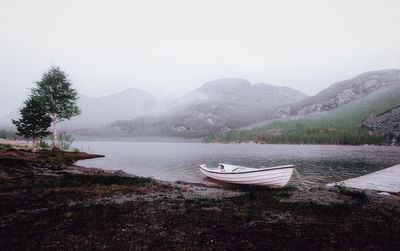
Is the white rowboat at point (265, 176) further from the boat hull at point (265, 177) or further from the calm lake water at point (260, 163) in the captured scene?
the calm lake water at point (260, 163)

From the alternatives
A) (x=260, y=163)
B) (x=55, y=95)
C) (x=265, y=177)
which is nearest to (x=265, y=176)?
(x=265, y=177)

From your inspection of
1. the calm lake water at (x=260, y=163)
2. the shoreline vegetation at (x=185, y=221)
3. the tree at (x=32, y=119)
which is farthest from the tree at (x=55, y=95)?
the shoreline vegetation at (x=185, y=221)

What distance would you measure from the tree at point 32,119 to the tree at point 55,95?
48.0 inches

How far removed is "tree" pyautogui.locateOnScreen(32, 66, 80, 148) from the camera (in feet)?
193

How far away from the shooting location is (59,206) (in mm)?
15359

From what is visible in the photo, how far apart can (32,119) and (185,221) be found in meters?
62.2

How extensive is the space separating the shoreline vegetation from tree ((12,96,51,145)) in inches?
1819

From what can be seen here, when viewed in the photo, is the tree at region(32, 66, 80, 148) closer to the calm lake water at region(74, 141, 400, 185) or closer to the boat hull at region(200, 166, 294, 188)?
the calm lake water at region(74, 141, 400, 185)

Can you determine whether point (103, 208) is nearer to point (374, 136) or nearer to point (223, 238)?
point (223, 238)

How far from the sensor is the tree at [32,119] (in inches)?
2319

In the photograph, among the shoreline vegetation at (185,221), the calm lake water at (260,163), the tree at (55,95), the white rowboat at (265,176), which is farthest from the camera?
the tree at (55,95)

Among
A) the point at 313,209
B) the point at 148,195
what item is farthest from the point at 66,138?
the point at 313,209

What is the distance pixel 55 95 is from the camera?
5994cm

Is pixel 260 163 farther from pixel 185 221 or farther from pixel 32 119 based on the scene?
pixel 32 119
